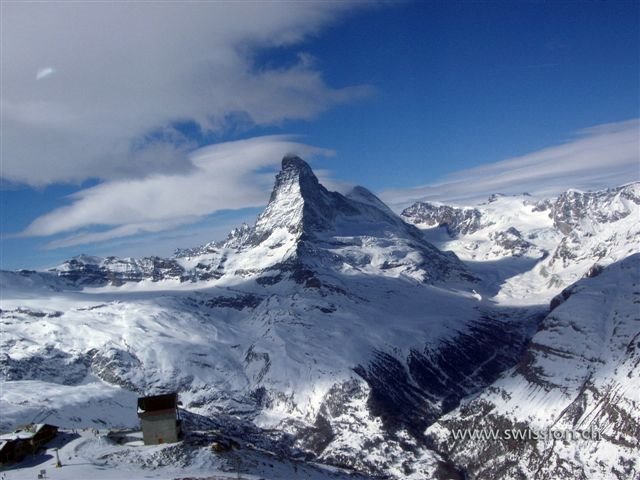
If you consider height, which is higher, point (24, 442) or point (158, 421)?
point (24, 442)

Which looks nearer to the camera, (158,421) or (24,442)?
(24,442)

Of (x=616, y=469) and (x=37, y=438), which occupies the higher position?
(x=37, y=438)

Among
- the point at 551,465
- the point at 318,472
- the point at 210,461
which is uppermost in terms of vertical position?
the point at 210,461

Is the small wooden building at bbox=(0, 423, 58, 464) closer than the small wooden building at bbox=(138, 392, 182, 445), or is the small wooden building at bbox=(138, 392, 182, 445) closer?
the small wooden building at bbox=(0, 423, 58, 464)

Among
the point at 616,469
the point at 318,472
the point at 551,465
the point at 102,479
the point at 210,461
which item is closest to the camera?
the point at 102,479

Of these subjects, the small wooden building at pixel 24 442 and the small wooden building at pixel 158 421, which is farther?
the small wooden building at pixel 158 421

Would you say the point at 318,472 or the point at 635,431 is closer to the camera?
the point at 318,472

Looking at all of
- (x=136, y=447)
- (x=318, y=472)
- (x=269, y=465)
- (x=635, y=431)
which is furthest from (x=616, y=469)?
(x=136, y=447)

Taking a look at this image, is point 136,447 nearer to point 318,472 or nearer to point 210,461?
point 210,461
